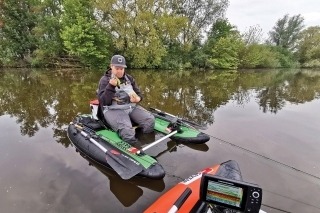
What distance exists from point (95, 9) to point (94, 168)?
69.7 ft

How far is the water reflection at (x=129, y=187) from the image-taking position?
2572 mm

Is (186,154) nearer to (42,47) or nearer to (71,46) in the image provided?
(71,46)

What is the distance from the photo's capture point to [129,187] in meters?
2.78

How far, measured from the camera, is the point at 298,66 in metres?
38.6

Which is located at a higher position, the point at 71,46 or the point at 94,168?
the point at 71,46

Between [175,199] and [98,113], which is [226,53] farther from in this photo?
[175,199]

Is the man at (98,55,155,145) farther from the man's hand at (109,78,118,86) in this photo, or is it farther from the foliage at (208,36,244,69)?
the foliage at (208,36,244,69)

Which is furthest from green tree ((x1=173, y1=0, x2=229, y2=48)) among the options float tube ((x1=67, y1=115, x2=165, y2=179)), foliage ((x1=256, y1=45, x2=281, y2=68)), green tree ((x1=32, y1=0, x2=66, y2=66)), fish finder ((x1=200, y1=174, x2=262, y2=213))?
fish finder ((x1=200, y1=174, x2=262, y2=213))

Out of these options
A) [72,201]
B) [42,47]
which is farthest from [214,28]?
[72,201]

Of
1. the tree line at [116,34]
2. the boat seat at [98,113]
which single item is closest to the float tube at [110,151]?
the boat seat at [98,113]

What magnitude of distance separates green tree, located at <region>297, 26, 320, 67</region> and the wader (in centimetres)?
4587

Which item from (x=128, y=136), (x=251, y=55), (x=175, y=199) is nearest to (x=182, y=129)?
(x=128, y=136)

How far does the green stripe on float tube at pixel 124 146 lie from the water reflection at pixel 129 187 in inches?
11.2

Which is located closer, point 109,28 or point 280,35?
point 109,28
